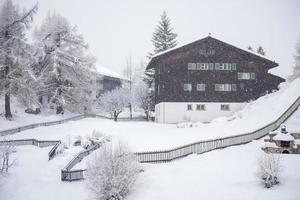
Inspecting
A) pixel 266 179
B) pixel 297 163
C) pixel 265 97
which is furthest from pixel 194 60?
pixel 266 179

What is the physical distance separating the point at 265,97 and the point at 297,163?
24.1 metres

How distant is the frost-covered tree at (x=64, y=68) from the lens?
130 ft

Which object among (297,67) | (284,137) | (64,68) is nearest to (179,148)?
(284,137)

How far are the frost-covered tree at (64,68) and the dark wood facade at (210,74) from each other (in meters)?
9.75

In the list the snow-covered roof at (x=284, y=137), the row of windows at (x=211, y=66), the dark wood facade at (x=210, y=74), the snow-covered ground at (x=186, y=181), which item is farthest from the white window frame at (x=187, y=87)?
the snow-covered roof at (x=284, y=137)

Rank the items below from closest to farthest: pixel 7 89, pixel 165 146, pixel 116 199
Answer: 1. pixel 116 199
2. pixel 165 146
3. pixel 7 89

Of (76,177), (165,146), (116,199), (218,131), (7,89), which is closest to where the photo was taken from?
(116,199)

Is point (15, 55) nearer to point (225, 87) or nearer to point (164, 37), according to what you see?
point (225, 87)

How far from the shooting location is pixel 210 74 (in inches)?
1633

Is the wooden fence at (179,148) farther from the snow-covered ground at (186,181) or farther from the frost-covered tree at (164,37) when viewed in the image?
the frost-covered tree at (164,37)

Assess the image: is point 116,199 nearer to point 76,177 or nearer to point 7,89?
point 76,177

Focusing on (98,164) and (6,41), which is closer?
(98,164)

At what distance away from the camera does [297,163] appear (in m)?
17.0

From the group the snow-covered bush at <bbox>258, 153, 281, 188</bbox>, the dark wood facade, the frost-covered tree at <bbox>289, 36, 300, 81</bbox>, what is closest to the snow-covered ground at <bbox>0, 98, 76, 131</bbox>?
the dark wood facade
